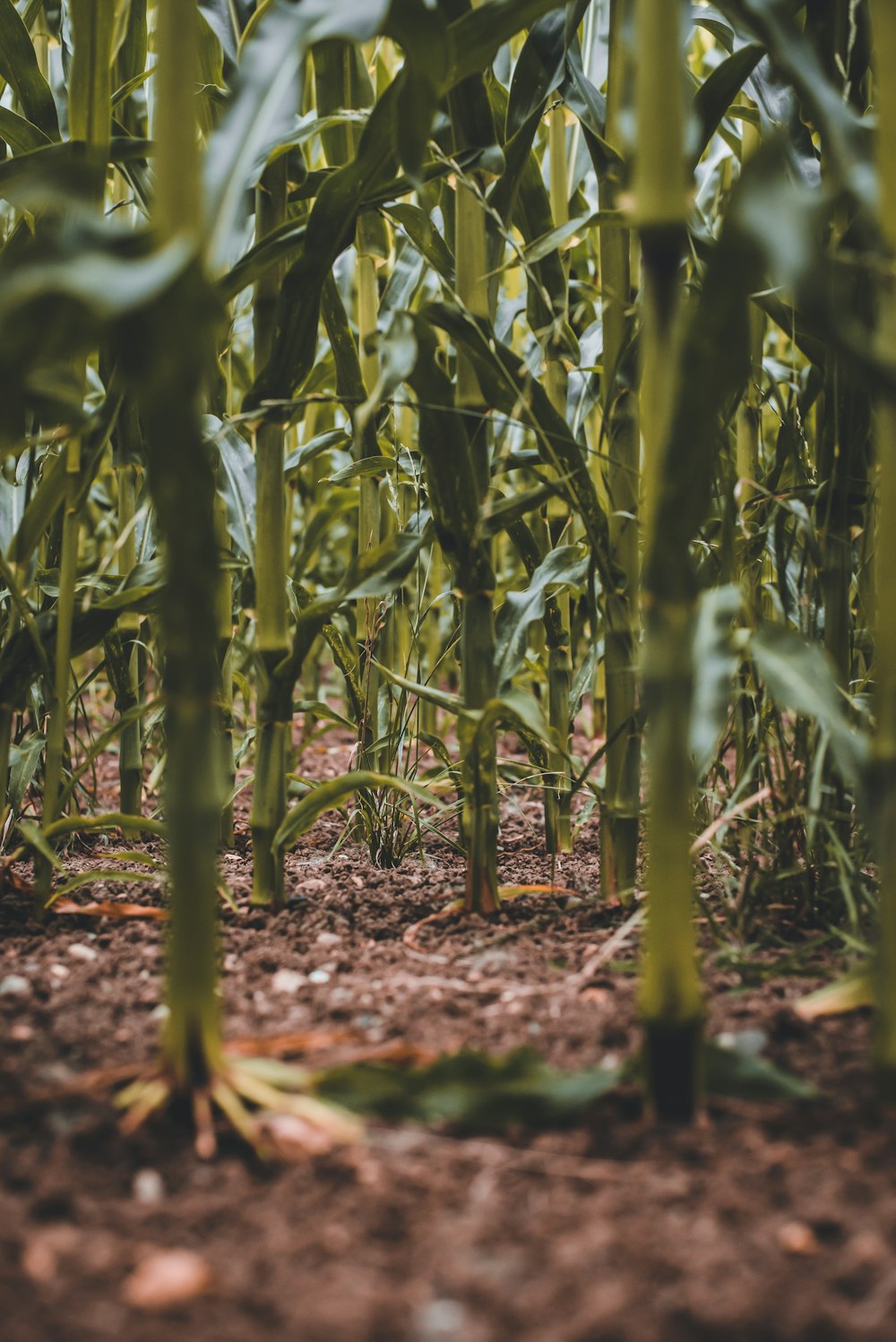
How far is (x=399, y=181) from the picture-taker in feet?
2.84

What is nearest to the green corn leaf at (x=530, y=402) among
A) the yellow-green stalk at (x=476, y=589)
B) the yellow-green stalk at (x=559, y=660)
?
the yellow-green stalk at (x=476, y=589)

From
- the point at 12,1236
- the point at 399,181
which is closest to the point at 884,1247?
the point at 12,1236

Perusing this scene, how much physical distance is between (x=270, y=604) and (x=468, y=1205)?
1.93 ft

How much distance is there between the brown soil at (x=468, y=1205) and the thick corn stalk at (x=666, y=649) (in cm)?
8

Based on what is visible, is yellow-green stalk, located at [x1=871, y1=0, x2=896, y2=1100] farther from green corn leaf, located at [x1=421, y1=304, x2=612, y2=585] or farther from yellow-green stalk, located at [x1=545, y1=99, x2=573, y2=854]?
yellow-green stalk, located at [x1=545, y1=99, x2=573, y2=854]

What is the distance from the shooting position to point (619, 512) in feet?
3.16

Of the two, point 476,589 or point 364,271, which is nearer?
point 476,589

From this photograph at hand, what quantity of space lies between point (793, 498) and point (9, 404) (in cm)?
73

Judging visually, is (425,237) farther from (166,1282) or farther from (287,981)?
(166,1282)

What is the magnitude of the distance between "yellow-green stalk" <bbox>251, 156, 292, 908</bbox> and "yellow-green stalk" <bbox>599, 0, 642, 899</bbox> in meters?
0.33

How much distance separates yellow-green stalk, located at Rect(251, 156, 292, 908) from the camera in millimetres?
944

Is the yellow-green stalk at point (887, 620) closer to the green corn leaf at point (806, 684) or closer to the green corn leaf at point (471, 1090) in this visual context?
the green corn leaf at point (806, 684)

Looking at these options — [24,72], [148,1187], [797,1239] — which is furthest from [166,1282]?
[24,72]

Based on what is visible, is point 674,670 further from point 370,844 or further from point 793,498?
point 370,844
